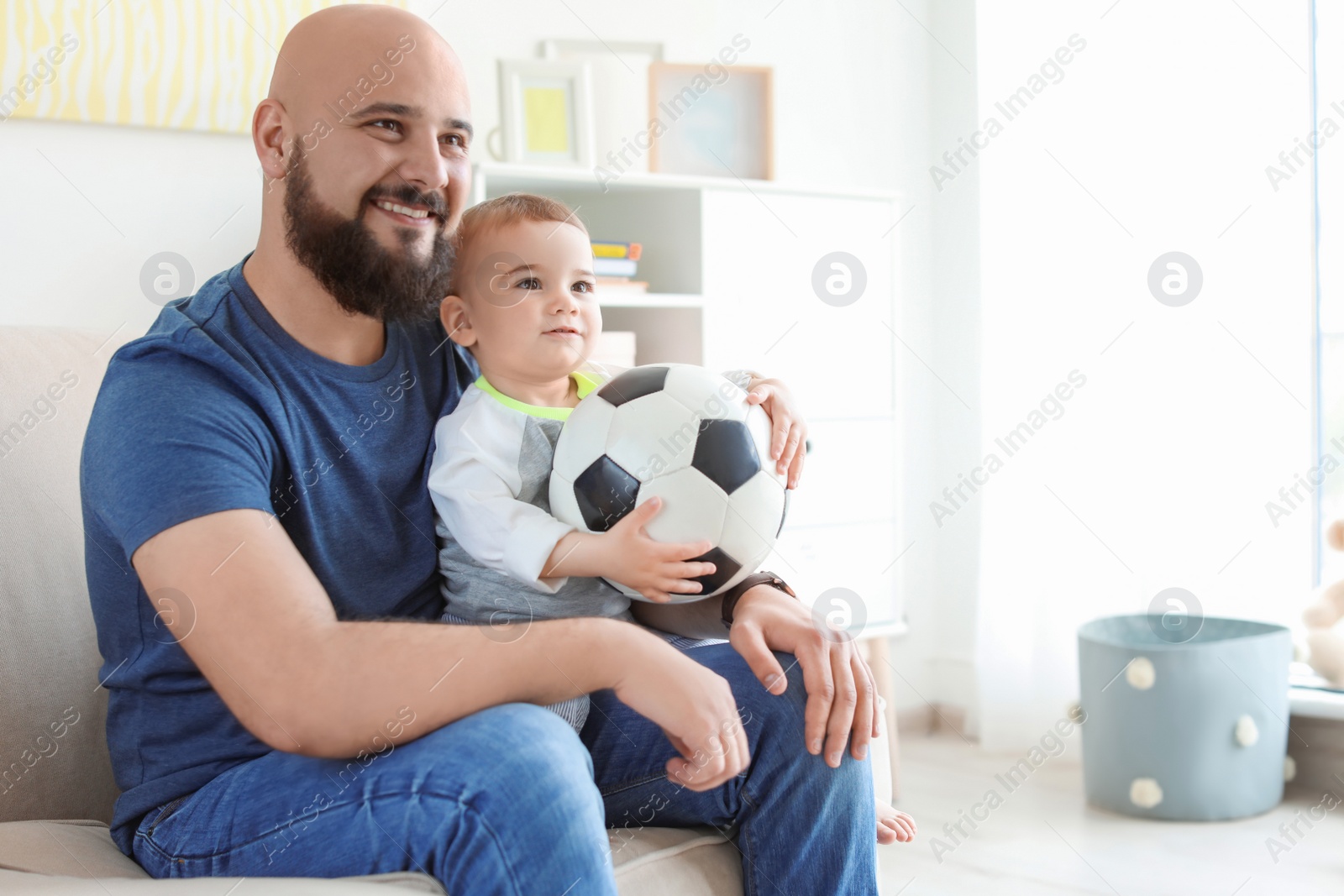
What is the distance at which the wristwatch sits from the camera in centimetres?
119

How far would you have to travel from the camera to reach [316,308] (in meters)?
1.18

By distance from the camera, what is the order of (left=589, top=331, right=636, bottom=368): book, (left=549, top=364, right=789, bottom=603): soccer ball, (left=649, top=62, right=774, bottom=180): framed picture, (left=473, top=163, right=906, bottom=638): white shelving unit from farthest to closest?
(left=649, top=62, right=774, bottom=180): framed picture < (left=473, top=163, right=906, bottom=638): white shelving unit < (left=589, top=331, right=636, bottom=368): book < (left=549, top=364, right=789, bottom=603): soccer ball

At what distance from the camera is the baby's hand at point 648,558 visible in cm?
102

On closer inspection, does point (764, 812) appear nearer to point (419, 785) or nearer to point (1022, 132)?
point (419, 785)

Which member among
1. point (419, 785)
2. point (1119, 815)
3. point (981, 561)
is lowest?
point (1119, 815)

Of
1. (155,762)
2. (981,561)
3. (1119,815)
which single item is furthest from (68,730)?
(981,561)

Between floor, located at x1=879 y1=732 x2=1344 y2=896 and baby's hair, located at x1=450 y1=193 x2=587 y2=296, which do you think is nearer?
baby's hair, located at x1=450 y1=193 x2=587 y2=296

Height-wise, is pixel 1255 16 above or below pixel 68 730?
above

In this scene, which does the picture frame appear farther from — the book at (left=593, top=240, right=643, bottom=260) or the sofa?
the sofa

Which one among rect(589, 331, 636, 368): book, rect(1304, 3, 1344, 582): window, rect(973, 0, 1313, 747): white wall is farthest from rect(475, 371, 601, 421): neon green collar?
rect(1304, 3, 1344, 582): window

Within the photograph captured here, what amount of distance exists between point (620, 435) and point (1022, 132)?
7.04 feet

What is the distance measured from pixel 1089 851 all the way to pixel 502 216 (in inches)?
67.2

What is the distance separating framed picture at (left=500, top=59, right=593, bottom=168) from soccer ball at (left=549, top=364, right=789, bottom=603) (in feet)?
4.46

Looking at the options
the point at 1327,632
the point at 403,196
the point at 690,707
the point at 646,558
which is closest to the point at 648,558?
the point at 646,558
